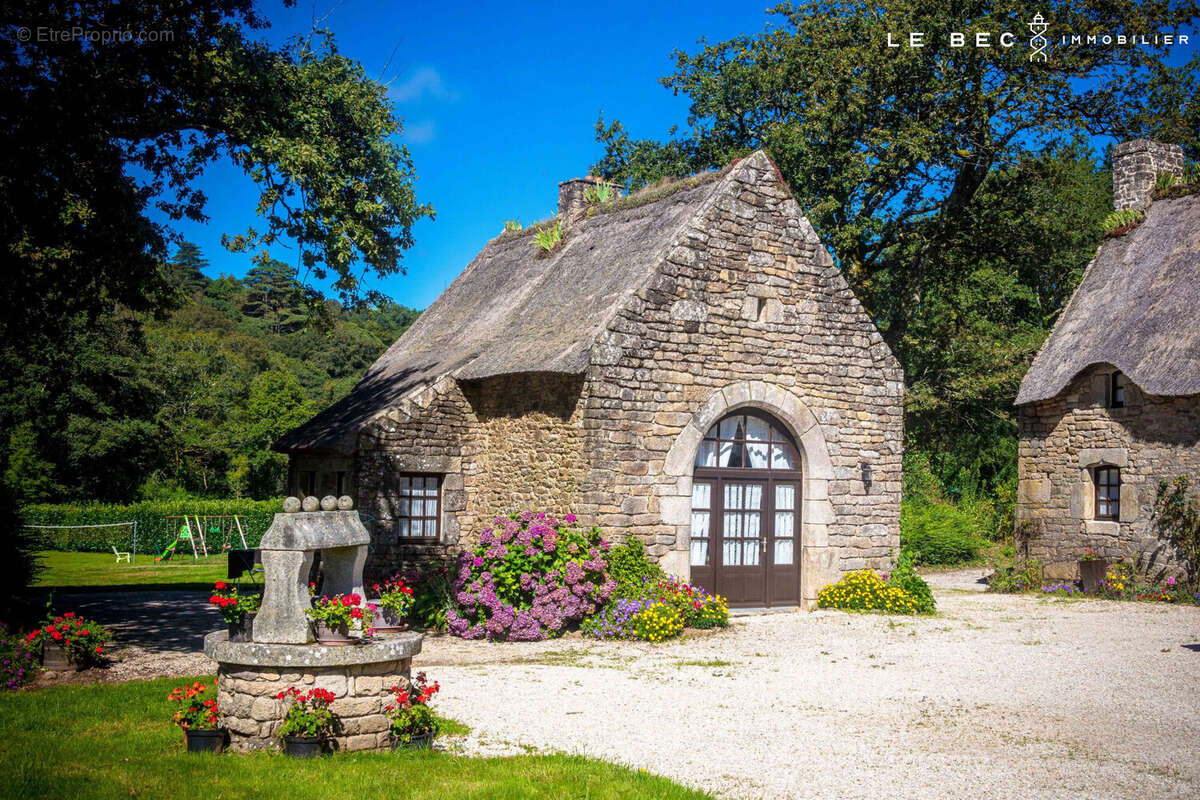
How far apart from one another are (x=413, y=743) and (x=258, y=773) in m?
1.00

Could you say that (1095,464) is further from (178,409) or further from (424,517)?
(178,409)

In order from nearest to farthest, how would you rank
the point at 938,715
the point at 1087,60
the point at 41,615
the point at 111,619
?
the point at 938,715 → the point at 41,615 → the point at 111,619 → the point at 1087,60

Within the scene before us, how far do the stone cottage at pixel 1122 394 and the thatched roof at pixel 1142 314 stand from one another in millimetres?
23

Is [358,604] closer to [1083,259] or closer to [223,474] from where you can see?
[1083,259]

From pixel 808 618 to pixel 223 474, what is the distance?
27.8 m

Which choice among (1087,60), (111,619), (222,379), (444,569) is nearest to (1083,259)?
(1087,60)

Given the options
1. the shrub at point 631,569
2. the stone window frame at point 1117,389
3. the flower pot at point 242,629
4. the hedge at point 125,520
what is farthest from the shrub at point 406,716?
the hedge at point 125,520

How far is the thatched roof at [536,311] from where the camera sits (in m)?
13.3

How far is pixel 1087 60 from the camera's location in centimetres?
2042

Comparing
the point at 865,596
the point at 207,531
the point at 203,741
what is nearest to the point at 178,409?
the point at 207,531

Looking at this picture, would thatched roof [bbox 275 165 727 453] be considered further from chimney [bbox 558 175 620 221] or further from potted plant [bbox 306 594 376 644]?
potted plant [bbox 306 594 376 644]

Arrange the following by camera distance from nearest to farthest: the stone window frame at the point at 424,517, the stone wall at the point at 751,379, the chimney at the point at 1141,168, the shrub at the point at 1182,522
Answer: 1. the stone wall at the point at 751,379
2. the stone window frame at the point at 424,517
3. the shrub at the point at 1182,522
4. the chimney at the point at 1141,168

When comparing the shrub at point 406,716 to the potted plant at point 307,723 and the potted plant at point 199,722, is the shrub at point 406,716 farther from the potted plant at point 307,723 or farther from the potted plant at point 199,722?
the potted plant at point 199,722

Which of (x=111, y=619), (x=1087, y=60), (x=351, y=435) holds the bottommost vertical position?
(x=111, y=619)
